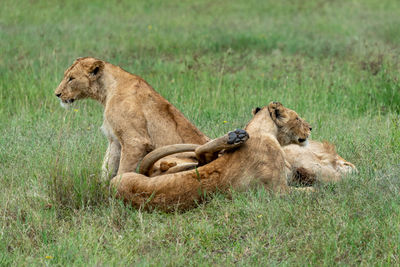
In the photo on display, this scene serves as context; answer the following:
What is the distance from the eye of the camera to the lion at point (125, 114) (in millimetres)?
5480

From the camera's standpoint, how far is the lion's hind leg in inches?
199

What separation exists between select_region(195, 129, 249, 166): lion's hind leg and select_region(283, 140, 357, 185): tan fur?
0.82 metres

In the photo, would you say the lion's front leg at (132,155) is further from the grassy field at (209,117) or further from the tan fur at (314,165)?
the tan fur at (314,165)

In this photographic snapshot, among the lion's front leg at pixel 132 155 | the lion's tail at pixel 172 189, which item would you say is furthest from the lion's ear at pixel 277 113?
the lion's front leg at pixel 132 155

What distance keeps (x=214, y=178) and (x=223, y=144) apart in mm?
277

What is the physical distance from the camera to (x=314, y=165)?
5.73 meters

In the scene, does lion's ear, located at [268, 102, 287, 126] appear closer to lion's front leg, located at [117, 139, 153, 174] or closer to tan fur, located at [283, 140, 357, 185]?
tan fur, located at [283, 140, 357, 185]

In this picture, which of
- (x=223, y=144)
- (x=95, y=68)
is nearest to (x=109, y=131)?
(x=95, y=68)

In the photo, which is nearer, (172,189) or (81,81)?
(172,189)

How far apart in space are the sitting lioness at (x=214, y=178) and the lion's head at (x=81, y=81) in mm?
1191

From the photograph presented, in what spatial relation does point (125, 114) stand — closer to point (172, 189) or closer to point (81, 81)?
point (81, 81)

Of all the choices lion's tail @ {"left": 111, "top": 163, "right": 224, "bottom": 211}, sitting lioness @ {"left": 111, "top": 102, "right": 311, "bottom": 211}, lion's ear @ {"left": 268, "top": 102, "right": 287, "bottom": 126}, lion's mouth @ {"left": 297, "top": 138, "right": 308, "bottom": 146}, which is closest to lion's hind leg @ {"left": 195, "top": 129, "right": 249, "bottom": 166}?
sitting lioness @ {"left": 111, "top": 102, "right": 311, "bottom": 211}

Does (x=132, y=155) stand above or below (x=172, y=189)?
above

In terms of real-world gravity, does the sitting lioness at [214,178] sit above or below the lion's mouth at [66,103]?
below
